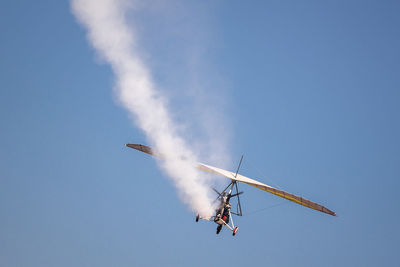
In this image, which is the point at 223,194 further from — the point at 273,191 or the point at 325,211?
the point at 325,211

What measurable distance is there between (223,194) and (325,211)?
422 inches

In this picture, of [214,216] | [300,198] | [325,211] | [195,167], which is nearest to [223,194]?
[214,216]

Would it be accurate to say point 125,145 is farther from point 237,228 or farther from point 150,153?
point 237,228

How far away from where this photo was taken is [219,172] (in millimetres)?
41344

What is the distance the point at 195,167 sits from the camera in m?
42.3

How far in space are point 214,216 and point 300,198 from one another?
355 inches

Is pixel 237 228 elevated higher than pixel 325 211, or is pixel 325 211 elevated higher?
pixel 325 211

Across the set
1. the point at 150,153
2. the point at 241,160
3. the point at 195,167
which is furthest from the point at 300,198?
the point at 150,153

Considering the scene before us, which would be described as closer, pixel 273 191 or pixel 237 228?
pixel 237 228

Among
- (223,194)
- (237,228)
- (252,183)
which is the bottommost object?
(237,228)

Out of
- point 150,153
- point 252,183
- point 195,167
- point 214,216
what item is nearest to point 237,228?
point 214,216

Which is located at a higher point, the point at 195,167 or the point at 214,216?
the point at 195,167

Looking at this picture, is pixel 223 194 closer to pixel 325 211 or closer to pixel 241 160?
pixel 241 160

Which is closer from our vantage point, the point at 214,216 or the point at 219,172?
the point at 214,216
